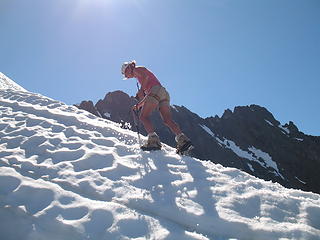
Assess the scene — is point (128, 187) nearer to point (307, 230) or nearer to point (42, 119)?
point (307, 230)

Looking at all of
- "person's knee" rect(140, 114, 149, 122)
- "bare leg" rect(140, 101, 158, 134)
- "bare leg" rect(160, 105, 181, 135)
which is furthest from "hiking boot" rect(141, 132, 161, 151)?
"bare leg" rect(160, 105, 181, 135)

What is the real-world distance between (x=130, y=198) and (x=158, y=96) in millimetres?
4189

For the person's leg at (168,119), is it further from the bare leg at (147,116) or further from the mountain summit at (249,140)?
the mountain summit at (249,140)

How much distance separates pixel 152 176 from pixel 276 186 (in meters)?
2.58

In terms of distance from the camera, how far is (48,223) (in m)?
4.97

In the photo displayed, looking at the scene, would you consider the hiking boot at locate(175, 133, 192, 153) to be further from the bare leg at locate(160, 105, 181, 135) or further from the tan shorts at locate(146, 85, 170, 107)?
the tan shorts at locate(146, 85, 170, 107)

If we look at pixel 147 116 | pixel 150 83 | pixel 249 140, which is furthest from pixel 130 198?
pixel 249 140

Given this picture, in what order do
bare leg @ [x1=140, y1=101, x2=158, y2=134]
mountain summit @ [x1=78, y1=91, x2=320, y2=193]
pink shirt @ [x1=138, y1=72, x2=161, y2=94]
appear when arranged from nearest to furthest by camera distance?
bare leg @ [x1=140, y1=101, x2=158, y2=134], pink shirt @ [x1=138, y1=72, x2=161, y2=94], mountain summit @ [x1=78, y1=91, x2=320, y2=193]

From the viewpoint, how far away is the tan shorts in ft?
30.7

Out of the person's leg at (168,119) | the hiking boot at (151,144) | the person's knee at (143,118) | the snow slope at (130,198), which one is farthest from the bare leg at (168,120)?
the snow slope at (130,198)

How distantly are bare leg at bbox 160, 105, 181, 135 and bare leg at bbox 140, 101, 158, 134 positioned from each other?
0.39 meters

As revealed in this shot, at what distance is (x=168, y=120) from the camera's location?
948 centimetres

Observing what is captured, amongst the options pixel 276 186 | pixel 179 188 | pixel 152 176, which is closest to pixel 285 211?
pixel 276 186

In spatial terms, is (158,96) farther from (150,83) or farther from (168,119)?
(168,119)
